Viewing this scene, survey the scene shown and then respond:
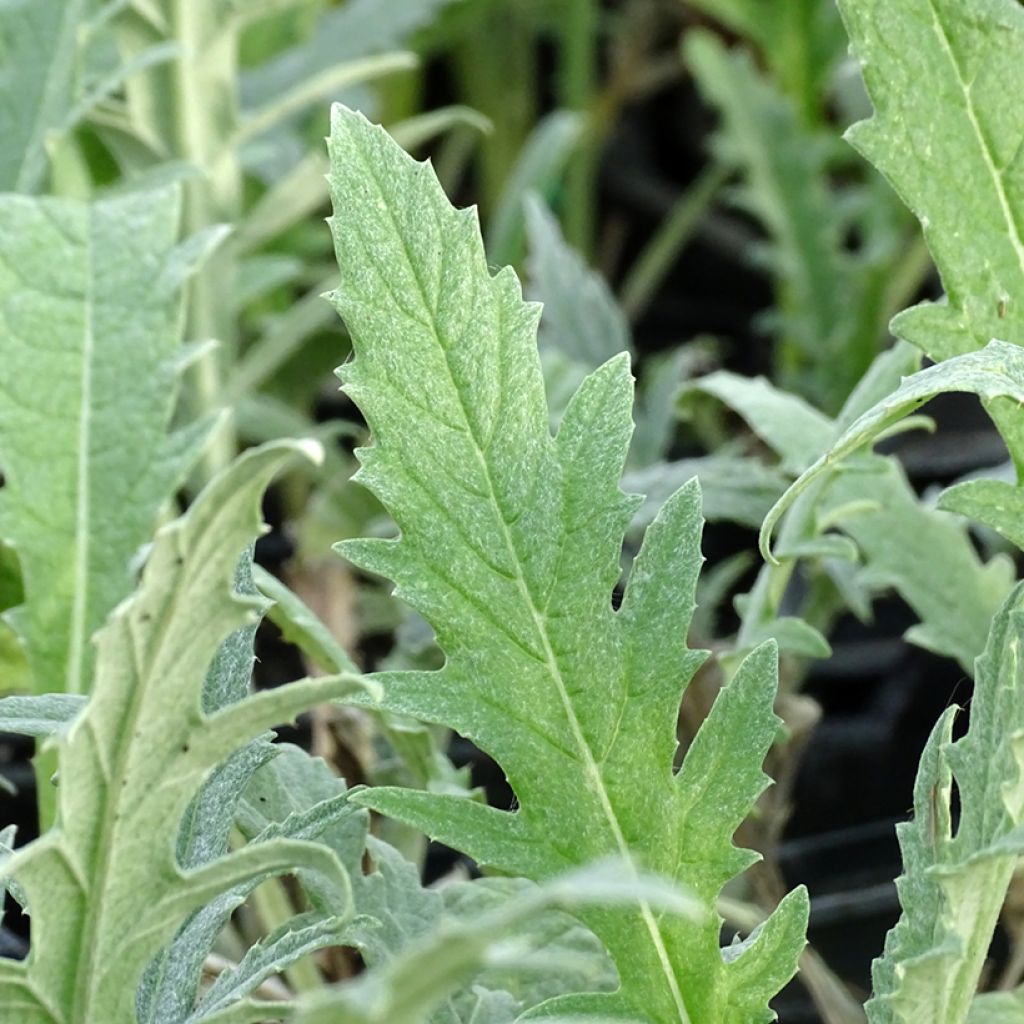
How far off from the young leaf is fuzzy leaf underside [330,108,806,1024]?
8 cm

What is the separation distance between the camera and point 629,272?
170cm

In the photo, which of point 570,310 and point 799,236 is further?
point 799,236

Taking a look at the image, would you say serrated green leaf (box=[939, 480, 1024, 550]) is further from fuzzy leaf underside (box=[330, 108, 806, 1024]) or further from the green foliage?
the green foliage

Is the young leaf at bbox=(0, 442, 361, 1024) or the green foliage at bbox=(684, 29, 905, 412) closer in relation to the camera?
the young leaf at bbox=(0, 442, 361, 1024)

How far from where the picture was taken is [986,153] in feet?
1.59

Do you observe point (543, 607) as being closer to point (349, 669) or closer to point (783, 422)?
point (349, 669)

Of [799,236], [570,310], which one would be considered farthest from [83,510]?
[799,236]

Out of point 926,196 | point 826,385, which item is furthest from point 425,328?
point 826,385

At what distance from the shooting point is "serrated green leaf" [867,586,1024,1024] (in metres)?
0.37

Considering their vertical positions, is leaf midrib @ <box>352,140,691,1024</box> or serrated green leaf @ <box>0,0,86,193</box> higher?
serrated green leaf @ <box>0,0,86,193</box>

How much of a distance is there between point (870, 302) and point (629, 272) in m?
0.55

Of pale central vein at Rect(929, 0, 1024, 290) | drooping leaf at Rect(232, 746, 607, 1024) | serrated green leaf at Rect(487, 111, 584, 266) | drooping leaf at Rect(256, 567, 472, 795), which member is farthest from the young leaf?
serrated green leaf at Rect(487, 111, 584, 266)

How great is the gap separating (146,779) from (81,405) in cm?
26

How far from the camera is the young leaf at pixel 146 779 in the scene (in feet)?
1.05
